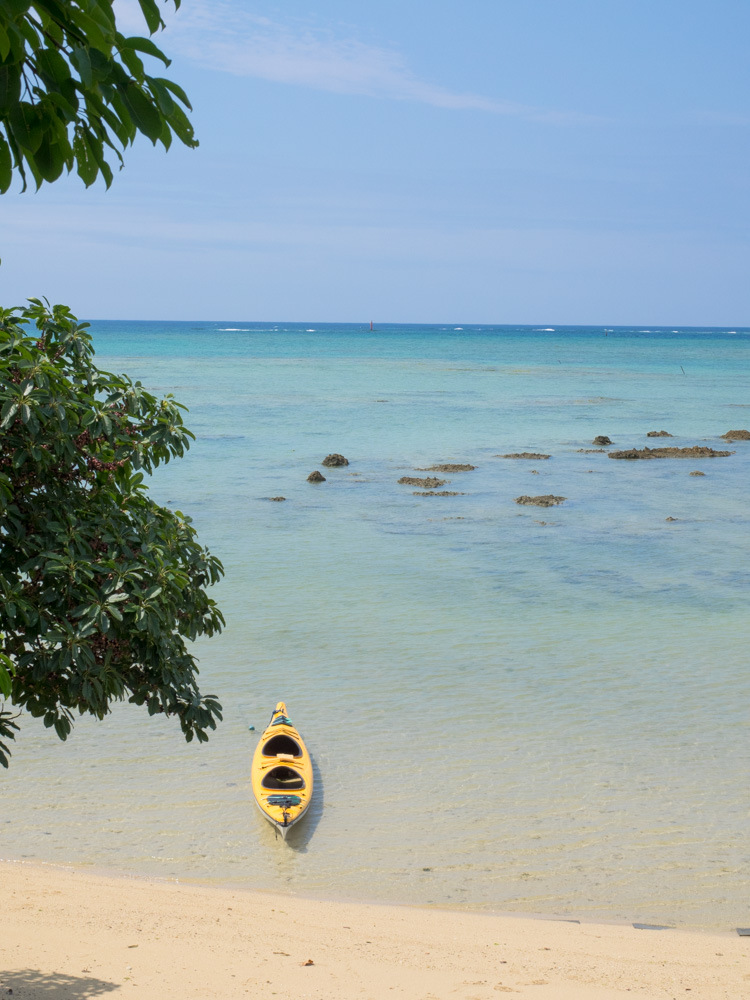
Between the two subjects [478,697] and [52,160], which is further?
[478,697]

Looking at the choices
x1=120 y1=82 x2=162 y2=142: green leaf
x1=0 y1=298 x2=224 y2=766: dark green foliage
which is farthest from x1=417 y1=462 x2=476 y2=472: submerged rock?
x1=120 y1=82 x2=162 y2=142: green leaf

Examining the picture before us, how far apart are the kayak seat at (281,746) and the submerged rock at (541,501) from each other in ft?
49.3

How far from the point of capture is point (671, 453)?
32.7m

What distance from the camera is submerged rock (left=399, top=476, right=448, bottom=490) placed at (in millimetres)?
26234

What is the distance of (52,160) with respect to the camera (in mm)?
2508

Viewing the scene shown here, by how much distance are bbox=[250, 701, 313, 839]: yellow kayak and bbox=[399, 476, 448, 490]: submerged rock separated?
53.8 ft

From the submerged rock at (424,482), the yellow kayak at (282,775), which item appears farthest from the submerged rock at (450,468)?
the yellow kayak at (282,775)

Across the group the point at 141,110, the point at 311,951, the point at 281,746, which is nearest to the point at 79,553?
the point at 141,110

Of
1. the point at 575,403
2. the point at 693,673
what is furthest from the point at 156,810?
the point at 575,403

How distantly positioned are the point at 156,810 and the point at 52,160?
7.37 m

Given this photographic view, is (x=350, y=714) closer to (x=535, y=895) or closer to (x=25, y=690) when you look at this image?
(x=535, y=895)

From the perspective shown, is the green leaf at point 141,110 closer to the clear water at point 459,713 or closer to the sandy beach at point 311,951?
the sandy beach at point 311,951

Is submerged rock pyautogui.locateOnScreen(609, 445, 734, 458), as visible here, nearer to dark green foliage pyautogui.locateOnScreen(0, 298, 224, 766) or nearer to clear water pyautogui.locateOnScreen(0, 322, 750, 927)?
clear water pyautogui.locateOnScreen(0, 322, 750, 927)

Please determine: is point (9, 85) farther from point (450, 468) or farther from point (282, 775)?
point (450, 468)
